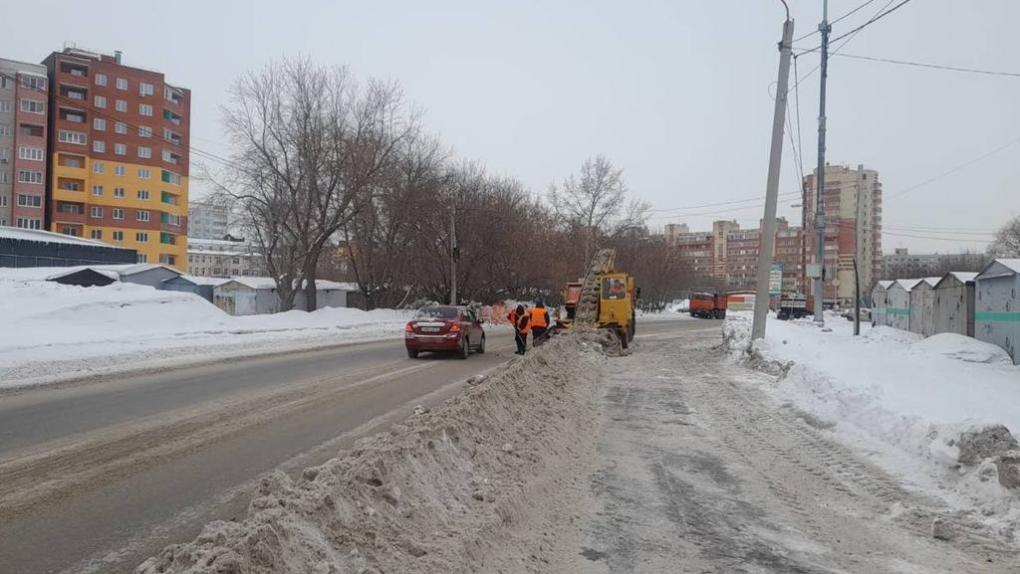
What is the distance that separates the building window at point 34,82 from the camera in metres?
72.5

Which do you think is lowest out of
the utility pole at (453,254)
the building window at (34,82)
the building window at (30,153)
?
the utility pole at (453,254)

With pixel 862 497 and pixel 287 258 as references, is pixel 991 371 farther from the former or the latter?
pixel 287 258

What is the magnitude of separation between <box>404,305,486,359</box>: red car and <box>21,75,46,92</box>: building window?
7552 centimetres

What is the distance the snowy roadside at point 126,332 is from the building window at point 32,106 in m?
60.9

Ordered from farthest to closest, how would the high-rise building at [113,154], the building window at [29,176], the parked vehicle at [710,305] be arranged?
the high-rise building at [113,154]
the building window at [29,176]
the parked vehicle at [710,305]

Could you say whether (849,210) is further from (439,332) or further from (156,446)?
(156,446)

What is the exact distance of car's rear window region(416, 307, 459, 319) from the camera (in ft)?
66.1

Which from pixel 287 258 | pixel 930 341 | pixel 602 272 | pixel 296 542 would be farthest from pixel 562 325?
pixel 287 258

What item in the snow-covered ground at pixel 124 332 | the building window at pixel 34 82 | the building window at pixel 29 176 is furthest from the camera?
the building window at pixel 34 82

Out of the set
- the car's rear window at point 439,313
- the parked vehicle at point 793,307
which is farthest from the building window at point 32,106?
the parked vehicle at point 793,307

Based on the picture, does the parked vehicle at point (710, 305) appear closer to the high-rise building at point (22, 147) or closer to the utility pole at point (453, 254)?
the utility pole at point (453, 254)

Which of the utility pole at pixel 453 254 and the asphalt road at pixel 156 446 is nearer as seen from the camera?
the asphalt road at pixel 156 446

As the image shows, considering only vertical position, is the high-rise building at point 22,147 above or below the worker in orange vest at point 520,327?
above

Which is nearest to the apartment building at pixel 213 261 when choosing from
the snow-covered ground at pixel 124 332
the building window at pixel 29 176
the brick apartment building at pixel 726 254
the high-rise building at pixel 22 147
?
the high-rise building at pixel 22 147
